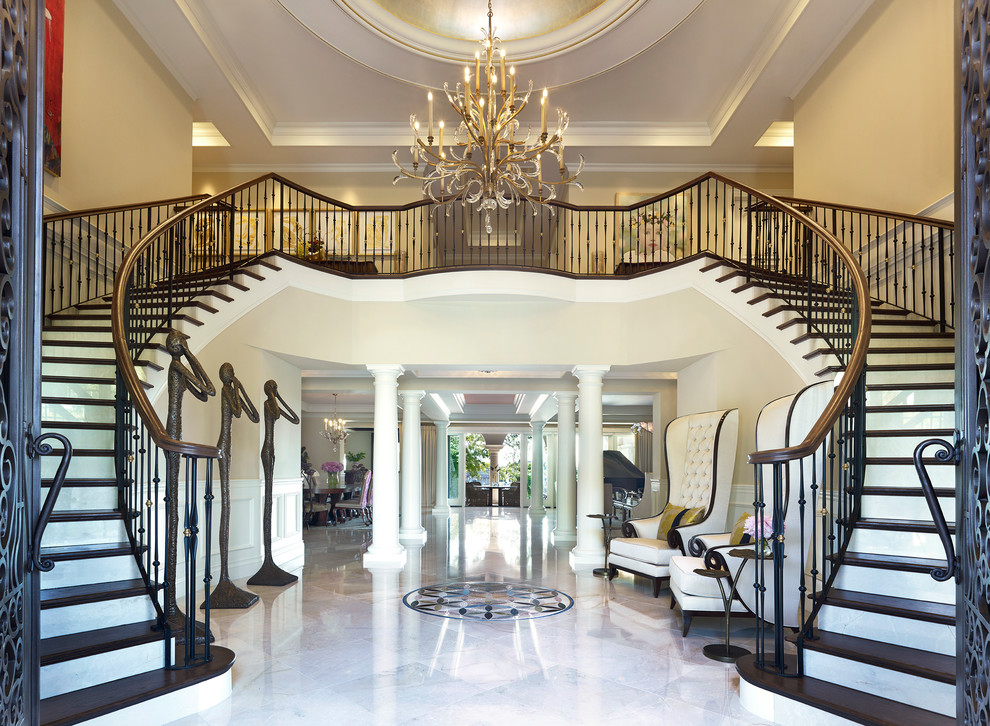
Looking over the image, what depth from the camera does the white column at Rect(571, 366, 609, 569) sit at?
8188 mm

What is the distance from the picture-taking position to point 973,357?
85.7 inches

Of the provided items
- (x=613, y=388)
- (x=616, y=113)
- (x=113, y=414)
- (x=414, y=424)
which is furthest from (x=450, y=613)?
(x=616, y=113)

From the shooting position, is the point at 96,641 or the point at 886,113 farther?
the point at 886,113

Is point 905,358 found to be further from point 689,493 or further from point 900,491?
point 689,493

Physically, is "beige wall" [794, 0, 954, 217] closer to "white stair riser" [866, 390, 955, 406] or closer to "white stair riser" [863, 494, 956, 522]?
"white stair riser" [866, 390, 955, 406]

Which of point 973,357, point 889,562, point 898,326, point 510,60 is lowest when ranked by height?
point 889,562

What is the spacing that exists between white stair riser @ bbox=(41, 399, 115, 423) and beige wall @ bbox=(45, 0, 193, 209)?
7.36ft

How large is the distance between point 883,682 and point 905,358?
2.96 meters

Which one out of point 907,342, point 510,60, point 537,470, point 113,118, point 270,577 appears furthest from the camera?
point 537,470

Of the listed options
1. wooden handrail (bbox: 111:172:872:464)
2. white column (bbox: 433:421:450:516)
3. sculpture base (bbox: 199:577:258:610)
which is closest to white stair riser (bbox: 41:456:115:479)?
wooden handrail (bbox: 111:172:872:464)

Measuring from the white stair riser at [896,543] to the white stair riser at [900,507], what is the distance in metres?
0.15

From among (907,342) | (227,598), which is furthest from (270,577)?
(907,342)

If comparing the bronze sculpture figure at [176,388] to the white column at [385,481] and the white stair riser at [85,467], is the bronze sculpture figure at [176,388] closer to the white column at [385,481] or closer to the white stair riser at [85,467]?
the white stair riser at [85,467]

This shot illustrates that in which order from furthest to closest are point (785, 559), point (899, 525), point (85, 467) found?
point (785, 559)
point (85, 467)
point (899, 525)
